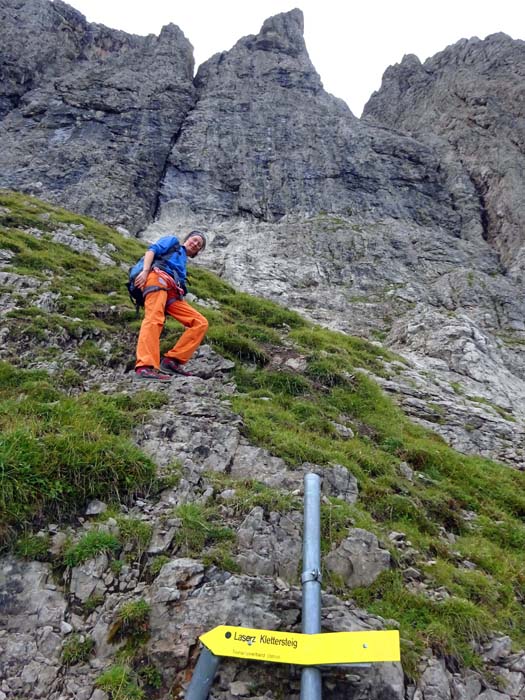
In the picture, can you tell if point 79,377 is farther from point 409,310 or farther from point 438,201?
point 438,201

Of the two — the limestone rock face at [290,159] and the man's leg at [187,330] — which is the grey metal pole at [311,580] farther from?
the limestone rock face at [290,159]

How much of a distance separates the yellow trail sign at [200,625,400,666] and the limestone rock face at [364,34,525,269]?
34313 mm

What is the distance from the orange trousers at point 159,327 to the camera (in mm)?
9234

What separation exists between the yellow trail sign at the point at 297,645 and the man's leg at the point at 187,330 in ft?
19.9

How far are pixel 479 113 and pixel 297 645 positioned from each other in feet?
176

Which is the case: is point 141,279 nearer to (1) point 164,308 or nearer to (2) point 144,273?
(2) point 144,273

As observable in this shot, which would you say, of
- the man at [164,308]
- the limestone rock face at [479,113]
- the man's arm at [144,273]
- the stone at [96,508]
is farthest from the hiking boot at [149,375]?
the limestone rock face at [479,113]

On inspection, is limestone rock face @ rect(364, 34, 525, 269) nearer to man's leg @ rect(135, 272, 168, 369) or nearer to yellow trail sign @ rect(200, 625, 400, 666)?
man's leg @ rect(135, 272, 168, 369)

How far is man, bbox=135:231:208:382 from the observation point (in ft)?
30.6

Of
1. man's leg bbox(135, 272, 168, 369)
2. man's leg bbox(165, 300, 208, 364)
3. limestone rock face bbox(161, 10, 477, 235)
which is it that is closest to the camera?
man's leg bbox(135, 272, 168, 369)

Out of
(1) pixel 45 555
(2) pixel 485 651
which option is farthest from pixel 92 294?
(2) pixel 485 651

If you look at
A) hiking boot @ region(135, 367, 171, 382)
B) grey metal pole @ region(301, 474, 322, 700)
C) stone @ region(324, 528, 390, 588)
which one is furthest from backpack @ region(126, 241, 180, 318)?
stone @ region(324, 528, 390, 588)

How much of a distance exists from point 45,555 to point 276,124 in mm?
43773

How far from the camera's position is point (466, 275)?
→ 31078 millimetres
